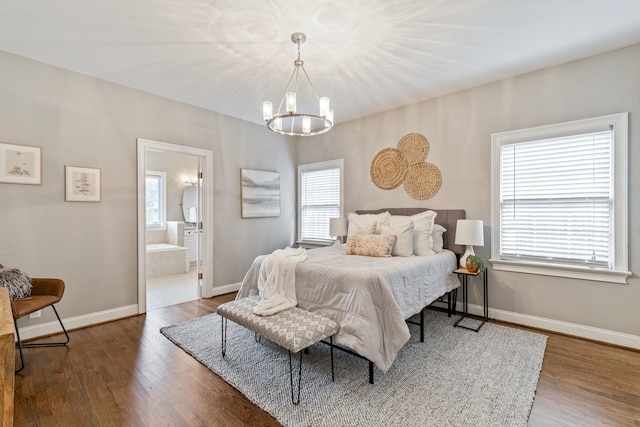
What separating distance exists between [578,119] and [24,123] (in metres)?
5.37

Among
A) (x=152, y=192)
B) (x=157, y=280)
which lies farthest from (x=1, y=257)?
(x=152, y=192)

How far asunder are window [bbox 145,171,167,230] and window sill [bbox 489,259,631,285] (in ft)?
22.0

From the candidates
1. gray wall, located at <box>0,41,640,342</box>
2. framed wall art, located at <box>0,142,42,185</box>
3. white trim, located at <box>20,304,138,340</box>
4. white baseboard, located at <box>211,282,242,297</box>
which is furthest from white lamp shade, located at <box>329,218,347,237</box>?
framed wall art, located at <box>0,142,42,185</box>

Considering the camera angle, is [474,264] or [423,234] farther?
[423,234]

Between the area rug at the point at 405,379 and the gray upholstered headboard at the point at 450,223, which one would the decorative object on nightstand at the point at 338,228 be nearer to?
the gray upholstered headboard at the point at 450,223

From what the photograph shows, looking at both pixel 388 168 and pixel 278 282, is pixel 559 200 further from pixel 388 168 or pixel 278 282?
pixel 278 282

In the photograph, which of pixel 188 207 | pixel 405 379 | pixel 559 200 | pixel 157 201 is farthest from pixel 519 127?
pixel 157 201

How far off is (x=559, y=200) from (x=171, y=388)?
386 centimetres

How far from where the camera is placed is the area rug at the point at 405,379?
1.81 m

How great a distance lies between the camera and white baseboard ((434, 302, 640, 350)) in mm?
2672

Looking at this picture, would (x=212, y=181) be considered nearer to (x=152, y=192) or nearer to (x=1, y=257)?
(x=1, y=257)

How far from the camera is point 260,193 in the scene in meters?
4.91

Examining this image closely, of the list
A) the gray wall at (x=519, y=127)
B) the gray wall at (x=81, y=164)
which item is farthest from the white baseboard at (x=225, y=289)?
the gray wall at (x=519, y=127)

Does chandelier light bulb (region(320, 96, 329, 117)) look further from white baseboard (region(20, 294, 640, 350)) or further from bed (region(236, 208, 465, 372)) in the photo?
white baseboard (region(20, 294, 640, 350))
